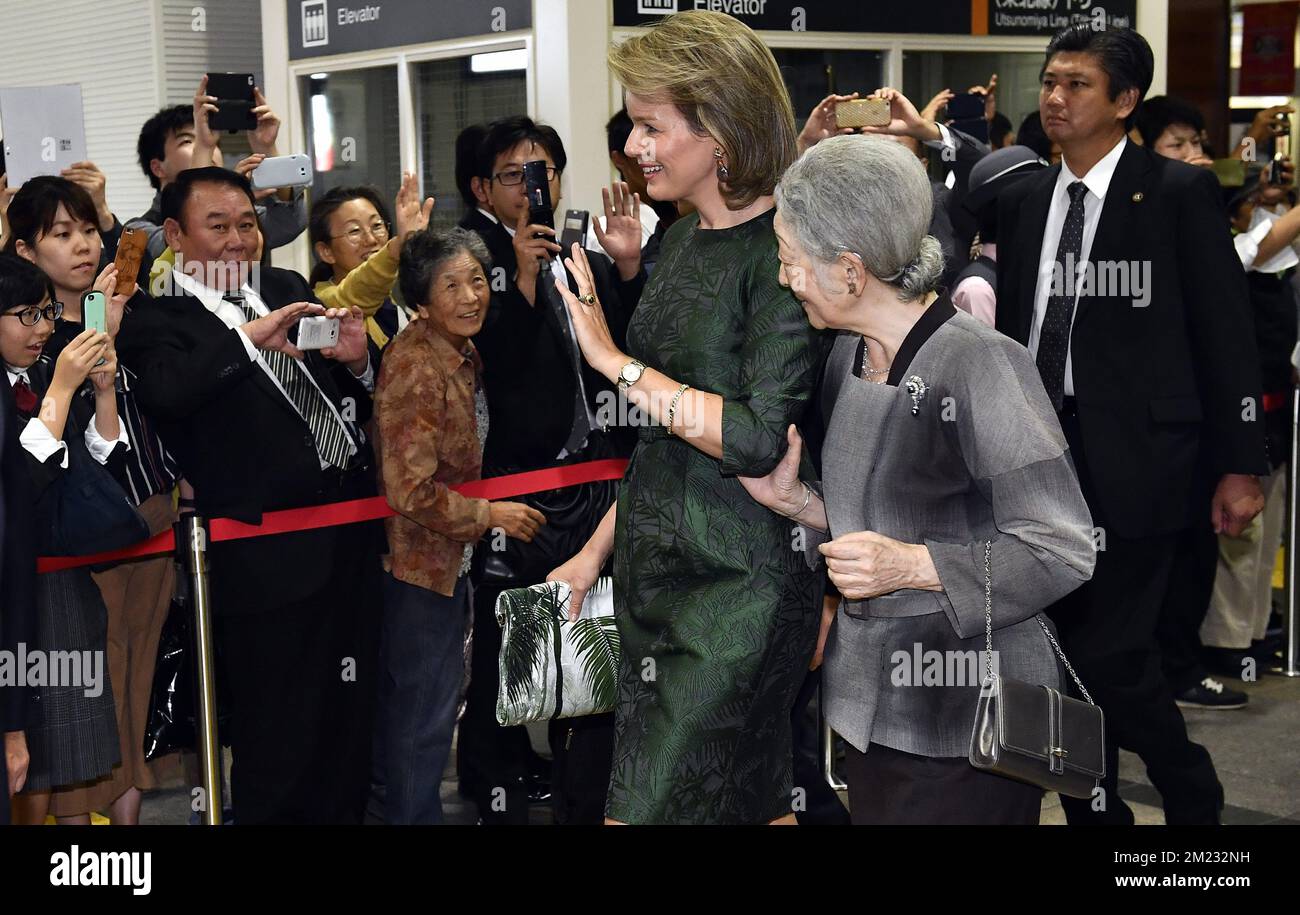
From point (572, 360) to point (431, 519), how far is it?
75 cm

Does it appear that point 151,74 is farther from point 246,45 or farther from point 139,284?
point 139,284

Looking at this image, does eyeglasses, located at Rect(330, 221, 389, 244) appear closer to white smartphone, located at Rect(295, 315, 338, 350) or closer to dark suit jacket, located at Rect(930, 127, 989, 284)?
white smartphone, located at Rect(295, 315, 338, 350)

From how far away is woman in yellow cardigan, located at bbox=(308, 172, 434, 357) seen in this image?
492 centimetres

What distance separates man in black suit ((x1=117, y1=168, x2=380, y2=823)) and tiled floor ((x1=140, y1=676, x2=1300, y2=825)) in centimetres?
87

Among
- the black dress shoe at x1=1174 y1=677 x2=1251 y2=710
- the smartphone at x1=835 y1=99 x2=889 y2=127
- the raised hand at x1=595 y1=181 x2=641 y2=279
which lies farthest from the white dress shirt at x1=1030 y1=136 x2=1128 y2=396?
the black dress shoe at x1=1174 y1=677 x2=1251 y2=710

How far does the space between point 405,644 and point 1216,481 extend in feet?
7.50

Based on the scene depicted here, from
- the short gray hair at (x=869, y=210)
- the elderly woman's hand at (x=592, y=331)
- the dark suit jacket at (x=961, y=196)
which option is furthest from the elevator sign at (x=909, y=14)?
the short gray hair at (x=869, y=210)

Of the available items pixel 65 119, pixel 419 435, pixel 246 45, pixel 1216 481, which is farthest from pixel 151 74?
pixel 1216 481

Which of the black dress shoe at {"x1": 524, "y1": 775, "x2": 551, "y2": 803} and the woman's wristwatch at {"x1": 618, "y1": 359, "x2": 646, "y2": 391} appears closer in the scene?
the woman's wristwatch at {"x1": 618, "y1": 359, "x2": 646, "y2": 391}

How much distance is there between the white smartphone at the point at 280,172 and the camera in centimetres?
484

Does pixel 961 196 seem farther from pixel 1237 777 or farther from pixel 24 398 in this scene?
pixel 24 398

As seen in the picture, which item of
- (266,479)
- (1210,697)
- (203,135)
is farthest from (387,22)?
(1210,697)

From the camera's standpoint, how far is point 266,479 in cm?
408

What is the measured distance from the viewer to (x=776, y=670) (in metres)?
2.92
